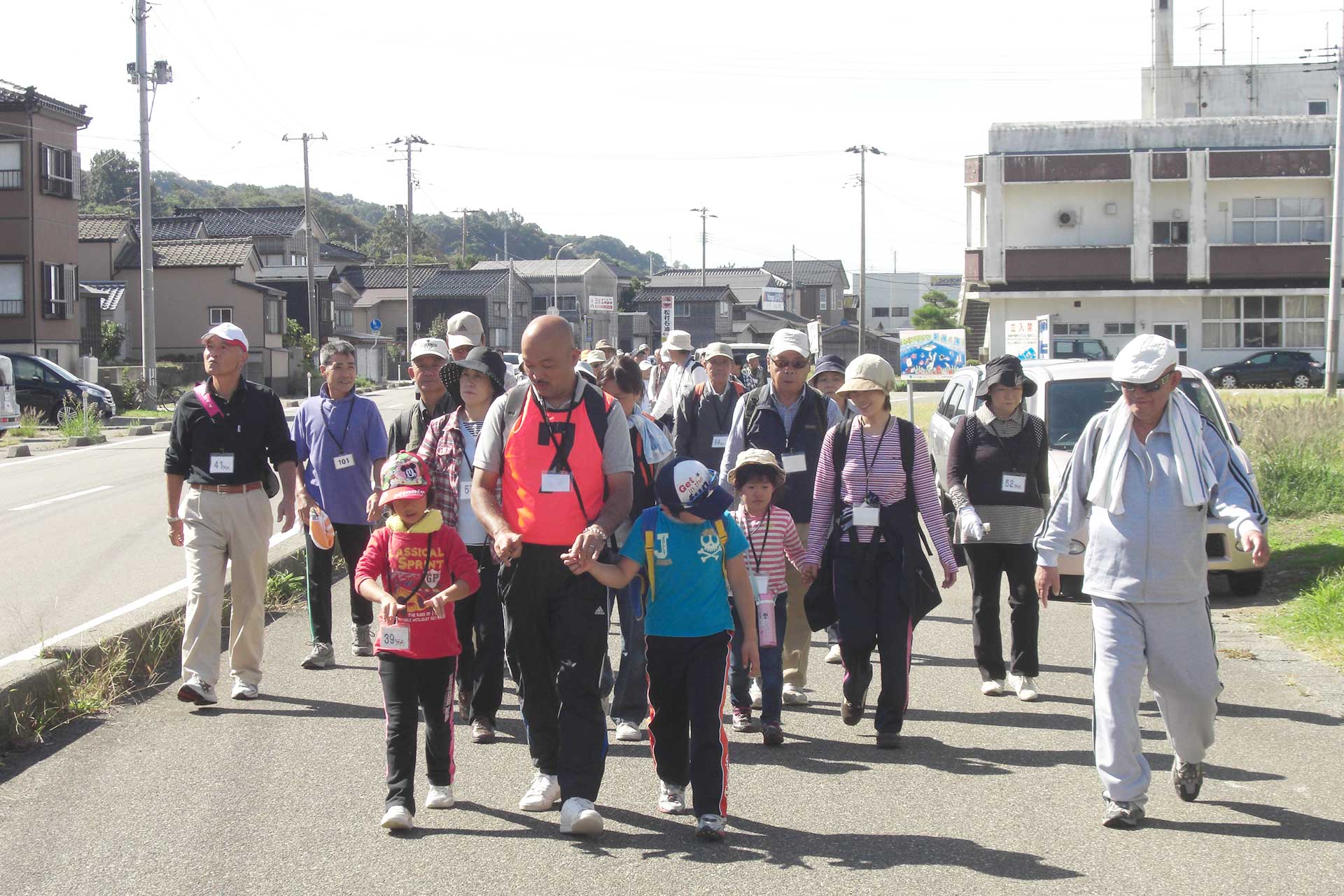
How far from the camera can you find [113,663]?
7113 millimetres

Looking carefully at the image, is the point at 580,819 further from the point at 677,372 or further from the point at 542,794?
the point at 677,372

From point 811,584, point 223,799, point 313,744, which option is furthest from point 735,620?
point 223,799

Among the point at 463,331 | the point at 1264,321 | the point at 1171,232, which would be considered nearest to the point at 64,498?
the point at 463,331

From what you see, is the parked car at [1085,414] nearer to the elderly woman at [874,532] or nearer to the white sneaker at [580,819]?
the elderly woman at [874,532]

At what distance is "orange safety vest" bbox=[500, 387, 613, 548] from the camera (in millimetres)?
5051

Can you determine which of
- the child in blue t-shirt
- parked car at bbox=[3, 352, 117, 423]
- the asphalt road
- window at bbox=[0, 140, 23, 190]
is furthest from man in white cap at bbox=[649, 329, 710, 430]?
A: window at bbox=[0, 140, 23, 190]

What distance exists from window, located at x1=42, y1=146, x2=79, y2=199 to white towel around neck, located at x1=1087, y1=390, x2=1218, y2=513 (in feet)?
142

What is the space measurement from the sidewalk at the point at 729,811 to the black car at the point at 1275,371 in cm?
4163

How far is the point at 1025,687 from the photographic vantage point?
24.0 feet

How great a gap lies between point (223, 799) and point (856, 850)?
264 centimetres

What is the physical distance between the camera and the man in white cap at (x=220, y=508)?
22.7 feet

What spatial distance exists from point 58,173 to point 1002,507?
42619 millimetres

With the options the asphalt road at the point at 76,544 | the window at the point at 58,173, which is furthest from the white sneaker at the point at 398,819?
the window at the point at 58,173

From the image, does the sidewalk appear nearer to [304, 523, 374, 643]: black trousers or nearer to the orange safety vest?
[304, 523, 374, 643]: black trousers
